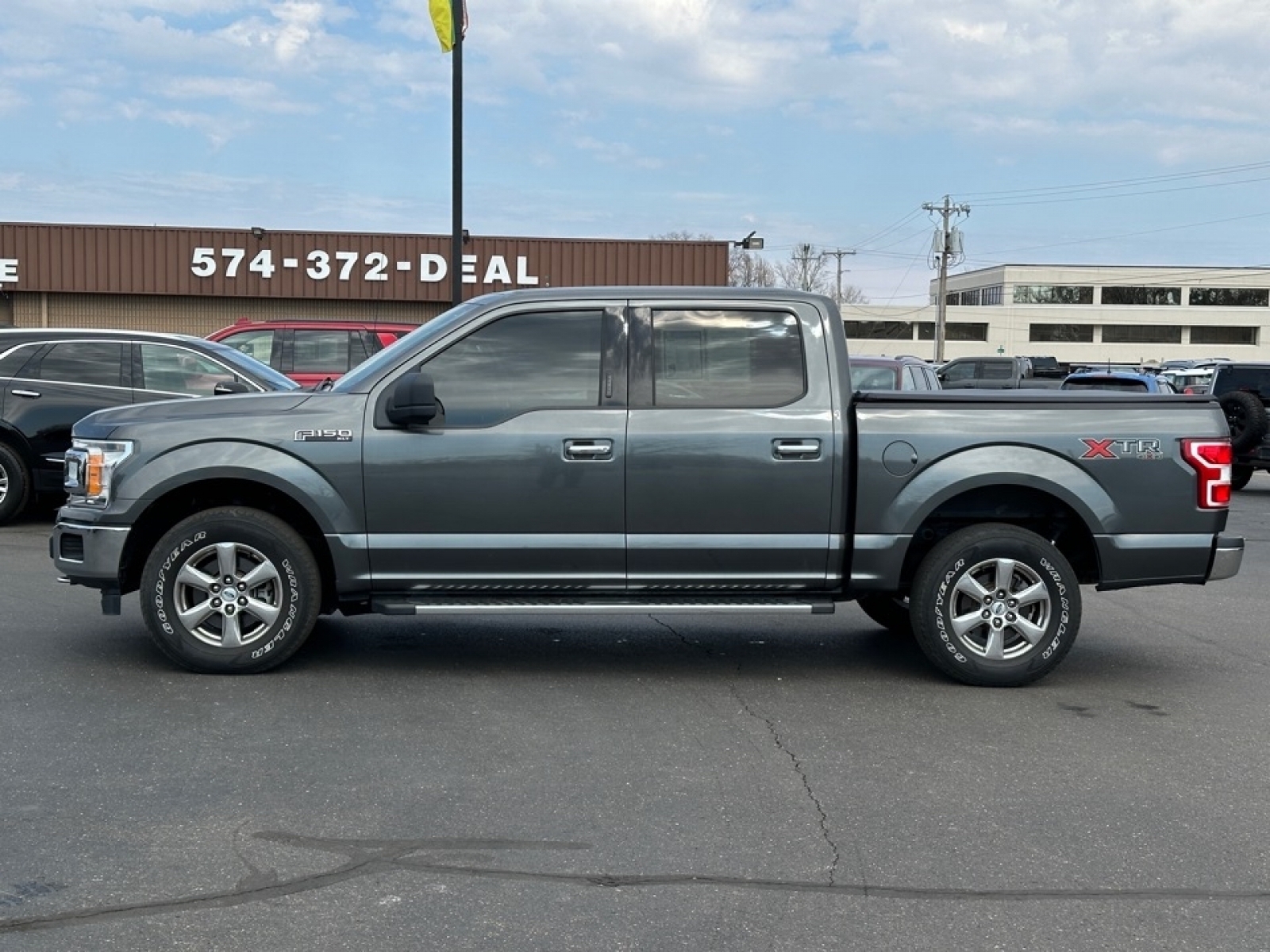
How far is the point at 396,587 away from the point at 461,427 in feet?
2.81

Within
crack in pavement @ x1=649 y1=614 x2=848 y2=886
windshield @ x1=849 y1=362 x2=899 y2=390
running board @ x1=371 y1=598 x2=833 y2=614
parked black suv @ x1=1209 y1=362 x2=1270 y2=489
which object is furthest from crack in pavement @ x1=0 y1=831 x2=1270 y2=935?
parked black suv @ x1=1209 y1=362 x2=1270 y2=489

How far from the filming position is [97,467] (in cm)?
648

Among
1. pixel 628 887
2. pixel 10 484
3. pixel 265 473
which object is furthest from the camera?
pixel 10 484

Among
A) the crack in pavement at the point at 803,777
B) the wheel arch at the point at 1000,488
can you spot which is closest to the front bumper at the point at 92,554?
the crack in pavement at the point at 803,777

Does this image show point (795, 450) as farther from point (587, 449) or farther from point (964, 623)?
point (964, 623)

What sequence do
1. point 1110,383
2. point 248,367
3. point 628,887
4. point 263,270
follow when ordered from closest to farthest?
point 628,887
point 248,367
point 1110,383
point 263,270

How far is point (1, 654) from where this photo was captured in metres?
6.93

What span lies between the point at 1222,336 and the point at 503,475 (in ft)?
348

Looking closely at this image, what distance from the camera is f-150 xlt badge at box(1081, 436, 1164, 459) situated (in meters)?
6.51

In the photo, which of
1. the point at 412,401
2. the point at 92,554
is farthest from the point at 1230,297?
the point at 92,554

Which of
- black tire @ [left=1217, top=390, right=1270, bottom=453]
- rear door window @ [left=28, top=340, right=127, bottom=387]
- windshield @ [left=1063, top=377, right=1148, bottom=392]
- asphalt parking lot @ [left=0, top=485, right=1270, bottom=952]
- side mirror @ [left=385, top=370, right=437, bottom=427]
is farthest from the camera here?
windshield @ [left=1063, top=377, right=1148, bottom=392]

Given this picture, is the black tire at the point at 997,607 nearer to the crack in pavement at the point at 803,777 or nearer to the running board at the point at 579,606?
the running board at the point at 579,606

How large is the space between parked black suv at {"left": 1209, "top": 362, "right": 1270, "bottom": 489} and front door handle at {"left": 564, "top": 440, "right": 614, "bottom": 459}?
41.5ft

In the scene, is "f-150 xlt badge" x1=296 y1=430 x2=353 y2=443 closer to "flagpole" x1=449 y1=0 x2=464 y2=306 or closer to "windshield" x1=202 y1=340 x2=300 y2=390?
"windshield" x1=202 y1=340 x2=300 y2=390
